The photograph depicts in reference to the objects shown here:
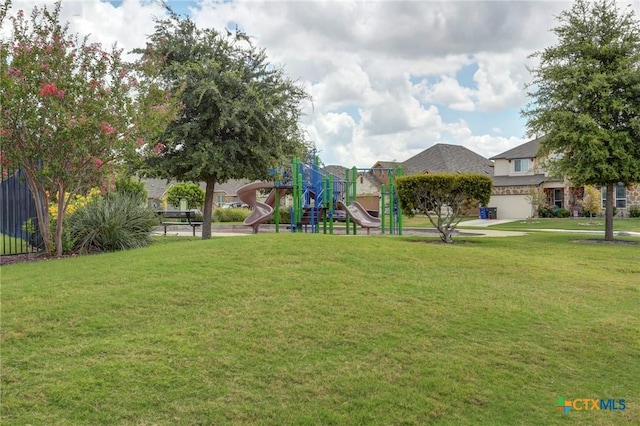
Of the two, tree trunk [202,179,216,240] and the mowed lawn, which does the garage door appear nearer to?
tree trunk [202,179,216,240]

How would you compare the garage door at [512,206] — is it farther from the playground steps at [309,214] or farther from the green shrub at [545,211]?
the playground steps at [309,214]

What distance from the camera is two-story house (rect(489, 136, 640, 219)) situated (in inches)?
1373

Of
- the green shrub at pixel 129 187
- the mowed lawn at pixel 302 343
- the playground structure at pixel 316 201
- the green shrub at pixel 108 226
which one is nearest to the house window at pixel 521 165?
the playground structure at pixel 316 201

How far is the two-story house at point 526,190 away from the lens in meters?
34.9

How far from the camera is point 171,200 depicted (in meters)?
42.6

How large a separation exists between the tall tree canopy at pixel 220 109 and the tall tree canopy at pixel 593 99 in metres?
7.85

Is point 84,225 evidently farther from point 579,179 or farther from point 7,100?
point 579,179

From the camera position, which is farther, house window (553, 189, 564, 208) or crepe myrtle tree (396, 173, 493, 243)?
house window (553, 189, 564, 208)

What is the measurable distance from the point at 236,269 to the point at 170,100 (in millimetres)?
5451

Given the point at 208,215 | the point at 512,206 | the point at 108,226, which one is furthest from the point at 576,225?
the point at 108,226

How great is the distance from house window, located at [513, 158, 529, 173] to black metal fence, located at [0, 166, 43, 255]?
116 ft

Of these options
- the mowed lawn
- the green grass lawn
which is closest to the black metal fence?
the mowed lawn

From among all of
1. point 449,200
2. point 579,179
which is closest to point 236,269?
point 449,200

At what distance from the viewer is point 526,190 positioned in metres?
37.2
